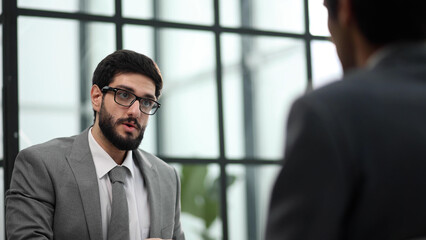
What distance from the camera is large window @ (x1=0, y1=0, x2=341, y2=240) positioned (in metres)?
3.79

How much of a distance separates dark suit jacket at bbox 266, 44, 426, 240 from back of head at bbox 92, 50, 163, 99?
2111 millimetres

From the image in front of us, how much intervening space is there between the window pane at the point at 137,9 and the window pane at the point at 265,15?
50cm

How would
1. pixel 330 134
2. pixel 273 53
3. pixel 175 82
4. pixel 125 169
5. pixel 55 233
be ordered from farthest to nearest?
pixel 273 53 < pixel 175 82 < pixel 125 169 < pixel 55 233 < pixel 330 134

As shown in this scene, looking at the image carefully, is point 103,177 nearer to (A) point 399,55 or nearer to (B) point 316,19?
(A) point 399,55

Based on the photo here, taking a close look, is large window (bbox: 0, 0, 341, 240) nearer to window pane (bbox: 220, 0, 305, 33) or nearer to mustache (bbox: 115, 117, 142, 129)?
window pane (bbox: 220, 0, 305, 33)

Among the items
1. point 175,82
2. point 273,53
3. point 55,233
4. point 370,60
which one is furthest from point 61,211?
point 273,53

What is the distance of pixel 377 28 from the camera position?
2.88ft

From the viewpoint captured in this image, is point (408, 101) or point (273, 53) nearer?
point (408, 101)

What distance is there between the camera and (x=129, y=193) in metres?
2.81

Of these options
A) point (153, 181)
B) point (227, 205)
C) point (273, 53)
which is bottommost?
point (227, 205)

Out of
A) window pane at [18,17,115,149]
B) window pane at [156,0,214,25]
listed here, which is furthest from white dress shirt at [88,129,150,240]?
window pane at [156,0,214,25]

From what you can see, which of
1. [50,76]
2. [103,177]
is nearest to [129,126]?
[103,177]

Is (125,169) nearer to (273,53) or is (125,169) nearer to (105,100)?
(105,100)

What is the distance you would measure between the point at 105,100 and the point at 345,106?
2.18m
